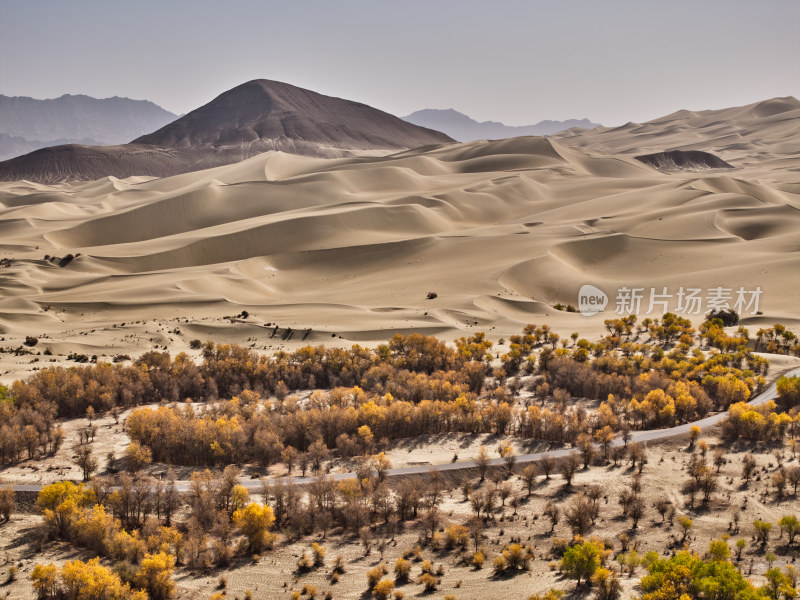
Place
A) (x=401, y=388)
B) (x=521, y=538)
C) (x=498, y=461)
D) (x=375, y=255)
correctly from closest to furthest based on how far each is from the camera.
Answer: (x=521, y=538) → (x=498, y=461) → (x=401, y=388) → (x=375, y=255)

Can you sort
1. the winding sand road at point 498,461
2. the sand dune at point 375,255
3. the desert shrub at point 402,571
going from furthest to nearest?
the sand dune at point 375,255, the winding sand road at point 498,461, the desert shrub at point 402,571

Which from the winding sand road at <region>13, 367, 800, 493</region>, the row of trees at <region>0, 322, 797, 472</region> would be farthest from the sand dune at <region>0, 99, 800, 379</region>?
the winding sand road at <region>13, 367, 800, 493</region>

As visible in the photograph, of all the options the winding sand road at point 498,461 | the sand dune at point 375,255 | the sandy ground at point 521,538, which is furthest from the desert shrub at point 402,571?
the sand dune at point 375,255

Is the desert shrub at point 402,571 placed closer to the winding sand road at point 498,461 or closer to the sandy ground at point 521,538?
the sandy ground at point 521,538

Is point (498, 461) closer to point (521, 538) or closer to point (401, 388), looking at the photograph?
point (521, 538)

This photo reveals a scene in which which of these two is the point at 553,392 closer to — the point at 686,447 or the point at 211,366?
the point at 686,447

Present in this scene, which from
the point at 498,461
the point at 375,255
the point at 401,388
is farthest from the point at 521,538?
the point at 375,255

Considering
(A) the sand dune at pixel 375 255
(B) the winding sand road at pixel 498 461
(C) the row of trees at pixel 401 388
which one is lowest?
(B) the winding sand road at pixel 498 461

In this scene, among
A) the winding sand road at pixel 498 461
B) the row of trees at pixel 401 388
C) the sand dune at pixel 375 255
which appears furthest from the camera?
the sand dune at pixel 375 255

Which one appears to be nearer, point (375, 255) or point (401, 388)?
point (401, 388)

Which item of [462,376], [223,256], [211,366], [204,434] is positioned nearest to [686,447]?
[462,376]
